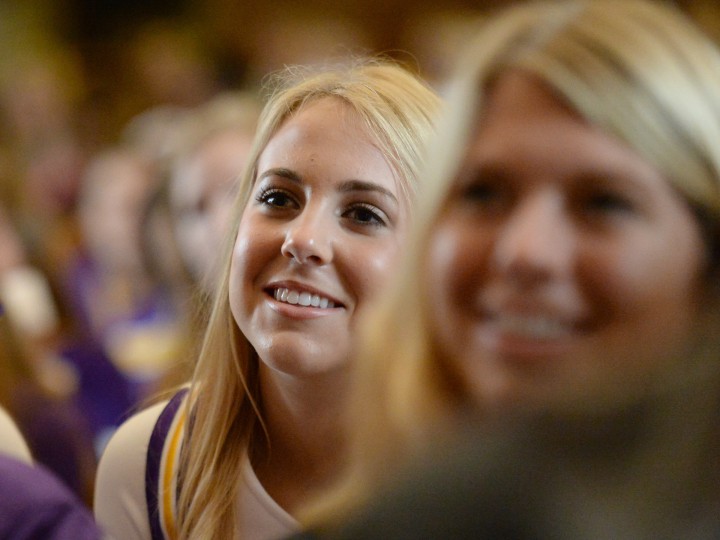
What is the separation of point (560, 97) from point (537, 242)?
13cm

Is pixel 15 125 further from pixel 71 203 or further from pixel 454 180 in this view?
pixel 454 180

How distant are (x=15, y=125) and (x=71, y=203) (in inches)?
38.2

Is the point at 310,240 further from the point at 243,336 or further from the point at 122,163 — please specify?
the point at 122,163

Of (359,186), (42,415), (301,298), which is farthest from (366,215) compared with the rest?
(42,415)

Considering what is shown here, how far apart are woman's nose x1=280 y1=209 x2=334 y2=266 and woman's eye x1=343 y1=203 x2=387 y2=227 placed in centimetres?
4

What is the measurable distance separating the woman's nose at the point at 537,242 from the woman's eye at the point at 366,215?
A: 0.68 metres

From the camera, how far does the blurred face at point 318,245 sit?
4.40 feet

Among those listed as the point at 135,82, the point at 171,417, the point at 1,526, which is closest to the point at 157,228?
Answer: the point at 171,417

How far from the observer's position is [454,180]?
30.5 inches

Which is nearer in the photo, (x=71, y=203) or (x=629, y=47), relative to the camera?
(x=629, y=47)

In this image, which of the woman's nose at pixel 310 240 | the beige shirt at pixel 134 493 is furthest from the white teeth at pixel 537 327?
the beige shirt at pixel 134 493

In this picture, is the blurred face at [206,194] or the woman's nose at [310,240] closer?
the woman's nose at [310,240]

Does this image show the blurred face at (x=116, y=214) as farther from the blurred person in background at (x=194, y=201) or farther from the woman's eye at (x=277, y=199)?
the woman's eye at (x=277, y=199)

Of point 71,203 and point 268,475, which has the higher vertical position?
point 71,203
